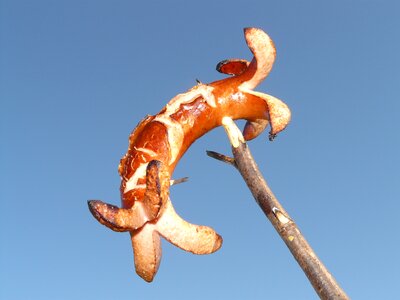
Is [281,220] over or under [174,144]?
under

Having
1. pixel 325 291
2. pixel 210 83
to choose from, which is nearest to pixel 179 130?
pixel 210 83

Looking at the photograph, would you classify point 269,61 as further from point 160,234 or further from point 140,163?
point 160,234

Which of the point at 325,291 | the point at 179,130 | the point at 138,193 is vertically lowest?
the point at 325,291

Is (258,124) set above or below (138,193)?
Result: above

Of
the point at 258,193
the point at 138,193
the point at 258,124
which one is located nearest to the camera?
the point at 138,193

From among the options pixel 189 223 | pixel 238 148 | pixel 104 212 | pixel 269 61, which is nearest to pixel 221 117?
pixel 238 148

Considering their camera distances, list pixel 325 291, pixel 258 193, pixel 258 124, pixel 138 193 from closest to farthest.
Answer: pixel 325 291 → pixel 138 193 → pixel 258 193 → pixel 258 124

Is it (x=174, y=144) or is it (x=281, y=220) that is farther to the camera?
(x=174, y=144)

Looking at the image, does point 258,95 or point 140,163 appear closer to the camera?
point 140,163
